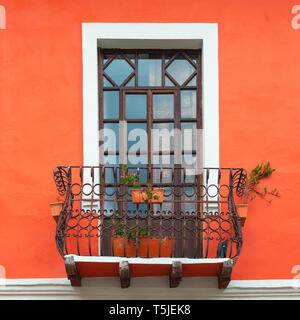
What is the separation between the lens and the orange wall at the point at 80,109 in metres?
6.21

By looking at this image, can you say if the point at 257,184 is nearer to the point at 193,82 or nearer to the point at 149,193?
the point at 149,193

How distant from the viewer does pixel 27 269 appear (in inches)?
242

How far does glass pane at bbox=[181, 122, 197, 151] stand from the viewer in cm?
655

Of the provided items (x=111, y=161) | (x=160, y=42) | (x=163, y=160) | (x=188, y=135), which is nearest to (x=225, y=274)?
(x=163, y=160)

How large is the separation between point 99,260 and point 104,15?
283cm

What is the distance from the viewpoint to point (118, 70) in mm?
6680

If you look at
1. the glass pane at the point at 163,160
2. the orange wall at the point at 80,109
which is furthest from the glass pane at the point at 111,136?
the glass pane at the point at 163,160

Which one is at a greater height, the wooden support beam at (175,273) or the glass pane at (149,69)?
the glass pane at (149,69)

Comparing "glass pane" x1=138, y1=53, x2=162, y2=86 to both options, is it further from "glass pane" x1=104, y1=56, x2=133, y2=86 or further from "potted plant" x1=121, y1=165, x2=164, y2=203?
"potted plant" x1=121, y1=165, x2=164, y2=203

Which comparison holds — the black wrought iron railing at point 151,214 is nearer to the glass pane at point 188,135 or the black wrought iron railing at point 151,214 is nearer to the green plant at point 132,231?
the green plant at point 132,231

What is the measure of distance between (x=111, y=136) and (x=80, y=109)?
49cm

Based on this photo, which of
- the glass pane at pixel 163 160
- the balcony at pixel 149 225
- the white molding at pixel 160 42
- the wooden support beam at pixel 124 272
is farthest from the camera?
the glass pane at pixel 163 160

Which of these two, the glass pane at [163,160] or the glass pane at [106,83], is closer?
the glass pane at [163,160]
